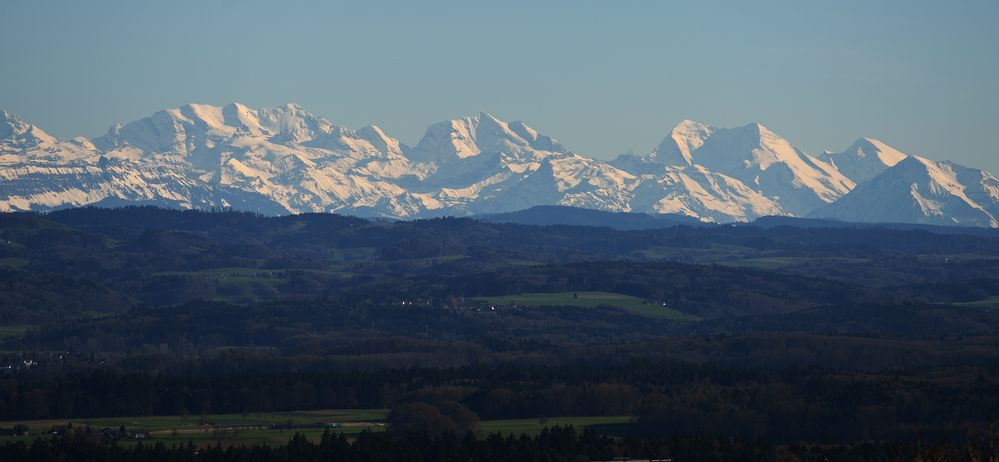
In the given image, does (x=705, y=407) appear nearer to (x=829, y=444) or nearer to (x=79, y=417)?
(x=829, y=444)

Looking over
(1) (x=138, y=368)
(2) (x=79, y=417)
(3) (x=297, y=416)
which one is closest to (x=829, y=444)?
(3) (x=297, y=416)

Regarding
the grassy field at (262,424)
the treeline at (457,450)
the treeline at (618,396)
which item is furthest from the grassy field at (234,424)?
the treeline at (457,450)

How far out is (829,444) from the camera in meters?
134

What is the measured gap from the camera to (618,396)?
163m

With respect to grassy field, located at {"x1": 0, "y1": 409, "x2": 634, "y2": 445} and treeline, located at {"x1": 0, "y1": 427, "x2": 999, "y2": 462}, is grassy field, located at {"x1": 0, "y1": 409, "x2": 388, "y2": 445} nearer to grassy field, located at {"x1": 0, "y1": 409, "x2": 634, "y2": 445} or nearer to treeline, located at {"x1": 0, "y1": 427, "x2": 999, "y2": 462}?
grassy field, located at {"x1": 0, "y1": 409, "x2": 634, "y2": 445}

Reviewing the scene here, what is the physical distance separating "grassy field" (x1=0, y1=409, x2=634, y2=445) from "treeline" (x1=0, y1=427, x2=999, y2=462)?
677cm

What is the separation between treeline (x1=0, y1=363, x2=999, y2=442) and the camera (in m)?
147

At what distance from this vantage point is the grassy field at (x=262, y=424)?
452 feet

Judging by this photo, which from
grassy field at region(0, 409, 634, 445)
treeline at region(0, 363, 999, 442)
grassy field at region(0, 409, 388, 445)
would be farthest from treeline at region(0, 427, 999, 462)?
treeline at region(0, 363, 999, 442)

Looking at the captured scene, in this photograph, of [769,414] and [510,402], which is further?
[510,402]

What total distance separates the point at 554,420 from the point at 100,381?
4397 cm

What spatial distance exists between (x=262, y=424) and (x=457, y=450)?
32415mm

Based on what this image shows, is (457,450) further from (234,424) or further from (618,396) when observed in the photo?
(618,396)

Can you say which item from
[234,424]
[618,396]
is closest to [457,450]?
[234,424]
